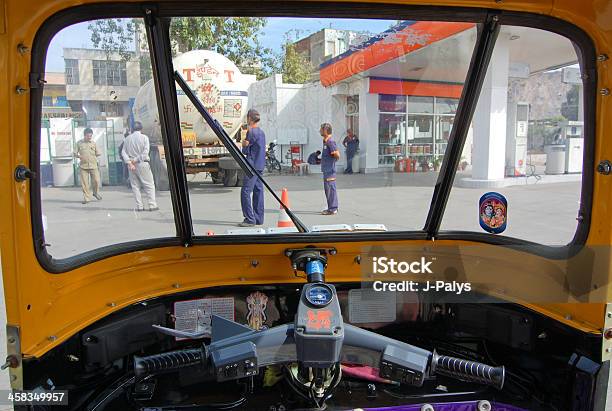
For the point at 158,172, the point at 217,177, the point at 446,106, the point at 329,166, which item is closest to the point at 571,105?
the point at 446,106

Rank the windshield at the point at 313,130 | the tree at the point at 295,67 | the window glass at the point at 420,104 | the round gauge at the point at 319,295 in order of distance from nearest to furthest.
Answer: the round gauge at the point at 319,295 < the windshield at the point at 313,130 < the tree at the point at 295,67 < the window glass at the point at 420,104

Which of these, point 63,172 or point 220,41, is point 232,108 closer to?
point 220,41

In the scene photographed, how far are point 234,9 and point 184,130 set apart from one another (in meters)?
0.57

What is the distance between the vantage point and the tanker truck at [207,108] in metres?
1.98

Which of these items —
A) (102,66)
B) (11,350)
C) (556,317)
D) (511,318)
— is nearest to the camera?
(11,350)

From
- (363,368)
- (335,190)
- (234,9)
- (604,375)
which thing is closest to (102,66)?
(234,9)

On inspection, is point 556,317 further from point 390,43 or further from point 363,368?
point 390,43

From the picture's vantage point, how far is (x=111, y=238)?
2.12 m

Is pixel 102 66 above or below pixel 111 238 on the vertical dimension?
above

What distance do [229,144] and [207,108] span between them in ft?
0.62

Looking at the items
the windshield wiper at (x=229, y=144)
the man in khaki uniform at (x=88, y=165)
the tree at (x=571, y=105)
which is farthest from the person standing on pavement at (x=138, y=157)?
the tree at (x=571, y=105)

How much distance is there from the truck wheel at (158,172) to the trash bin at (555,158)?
1587 mm

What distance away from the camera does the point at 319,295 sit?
5.84 feet

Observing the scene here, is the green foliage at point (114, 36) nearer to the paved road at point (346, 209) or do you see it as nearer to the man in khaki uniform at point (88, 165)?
the man in khaki uniform at point (88, 165)
